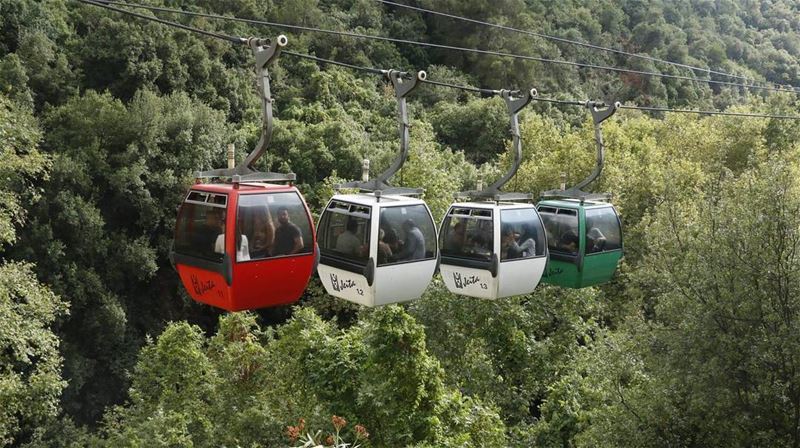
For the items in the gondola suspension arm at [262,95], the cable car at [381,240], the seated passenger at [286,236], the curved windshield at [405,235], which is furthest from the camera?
the curved windshield at [405,235]

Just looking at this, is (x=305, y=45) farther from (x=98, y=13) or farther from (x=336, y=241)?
(x=336, y=241)

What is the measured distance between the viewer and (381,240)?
29.8 feet

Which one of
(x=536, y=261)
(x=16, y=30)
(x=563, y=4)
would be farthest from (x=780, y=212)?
(x=563, y=4)

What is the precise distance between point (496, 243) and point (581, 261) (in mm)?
2241

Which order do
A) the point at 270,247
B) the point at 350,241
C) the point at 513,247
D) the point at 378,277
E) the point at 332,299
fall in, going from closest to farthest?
the point at 270,247 < the point at 378,277 < the point at 350,241 < the point at 513,247 < the point at 332,299

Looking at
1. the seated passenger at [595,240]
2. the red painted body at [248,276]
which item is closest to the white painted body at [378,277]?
the red painted body at [248,276]

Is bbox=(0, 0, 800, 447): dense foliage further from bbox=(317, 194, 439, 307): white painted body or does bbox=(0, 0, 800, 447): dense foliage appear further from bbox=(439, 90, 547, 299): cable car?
bbox=(439, 90, 547, 299): cable car

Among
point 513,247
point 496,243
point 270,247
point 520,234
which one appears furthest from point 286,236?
point 520,234

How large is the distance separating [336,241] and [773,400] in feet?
25.2

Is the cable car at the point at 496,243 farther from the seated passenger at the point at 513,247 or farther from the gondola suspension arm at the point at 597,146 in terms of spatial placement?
the gondola suspension arm at the point at 597,146

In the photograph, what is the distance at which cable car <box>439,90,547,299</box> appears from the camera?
34.2 feet

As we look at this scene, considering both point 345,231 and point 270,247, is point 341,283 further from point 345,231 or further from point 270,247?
point 270,247

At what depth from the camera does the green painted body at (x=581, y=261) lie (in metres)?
12.0

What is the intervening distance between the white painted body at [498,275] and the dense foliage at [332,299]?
303cm
